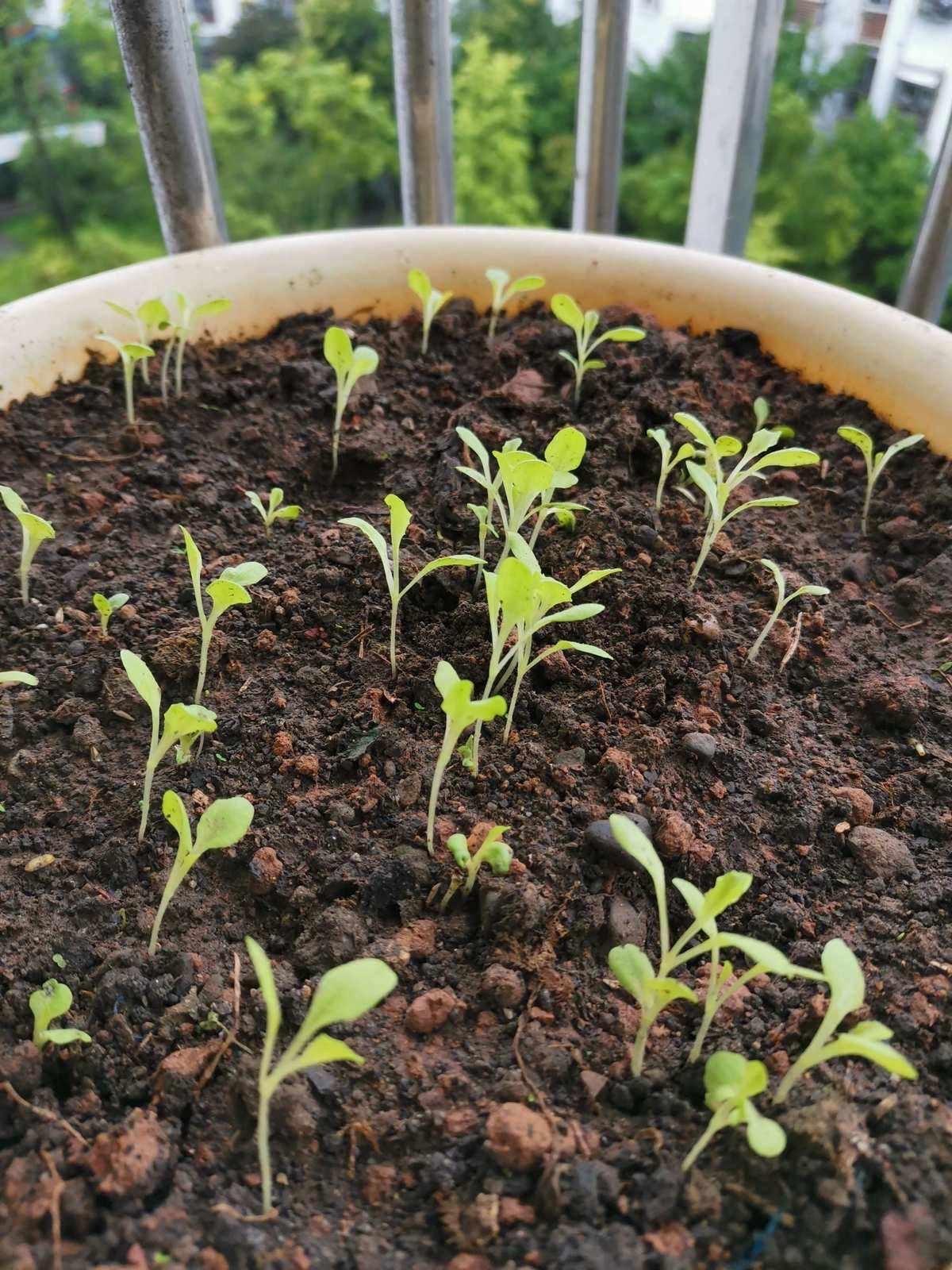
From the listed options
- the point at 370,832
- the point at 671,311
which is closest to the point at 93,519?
the point at 370,832

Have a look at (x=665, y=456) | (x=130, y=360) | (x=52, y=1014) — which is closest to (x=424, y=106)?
(x=130, y=360)

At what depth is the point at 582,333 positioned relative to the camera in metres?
1.33

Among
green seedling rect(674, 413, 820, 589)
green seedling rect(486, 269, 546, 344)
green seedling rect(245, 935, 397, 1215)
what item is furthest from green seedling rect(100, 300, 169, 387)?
green seedling rect(245, 935, 397, 1215)

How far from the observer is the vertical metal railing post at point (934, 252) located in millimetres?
1441

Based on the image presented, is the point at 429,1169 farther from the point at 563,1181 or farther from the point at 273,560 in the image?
the point at 273,560

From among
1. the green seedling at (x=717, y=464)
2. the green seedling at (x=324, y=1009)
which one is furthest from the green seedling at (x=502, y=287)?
the green seedling at (x=324, y=1009)

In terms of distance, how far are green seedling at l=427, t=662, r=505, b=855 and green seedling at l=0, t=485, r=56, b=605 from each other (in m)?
0.45

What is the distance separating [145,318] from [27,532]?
0.44 meters

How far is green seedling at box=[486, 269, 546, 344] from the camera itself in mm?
1349

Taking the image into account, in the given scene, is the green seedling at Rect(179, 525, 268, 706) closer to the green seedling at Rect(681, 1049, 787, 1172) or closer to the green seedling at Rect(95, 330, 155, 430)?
the green seedling at Rect(95, 330, 155, 430)

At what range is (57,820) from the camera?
86 centimetres

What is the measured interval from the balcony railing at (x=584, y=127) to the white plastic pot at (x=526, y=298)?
158mm

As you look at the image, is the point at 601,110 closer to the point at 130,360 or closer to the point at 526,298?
the point at 526,298

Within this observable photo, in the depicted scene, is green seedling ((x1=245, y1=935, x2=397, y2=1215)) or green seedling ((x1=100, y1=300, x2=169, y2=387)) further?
green seedling ((x1=100, y1=300, x2=169, y2=387))
